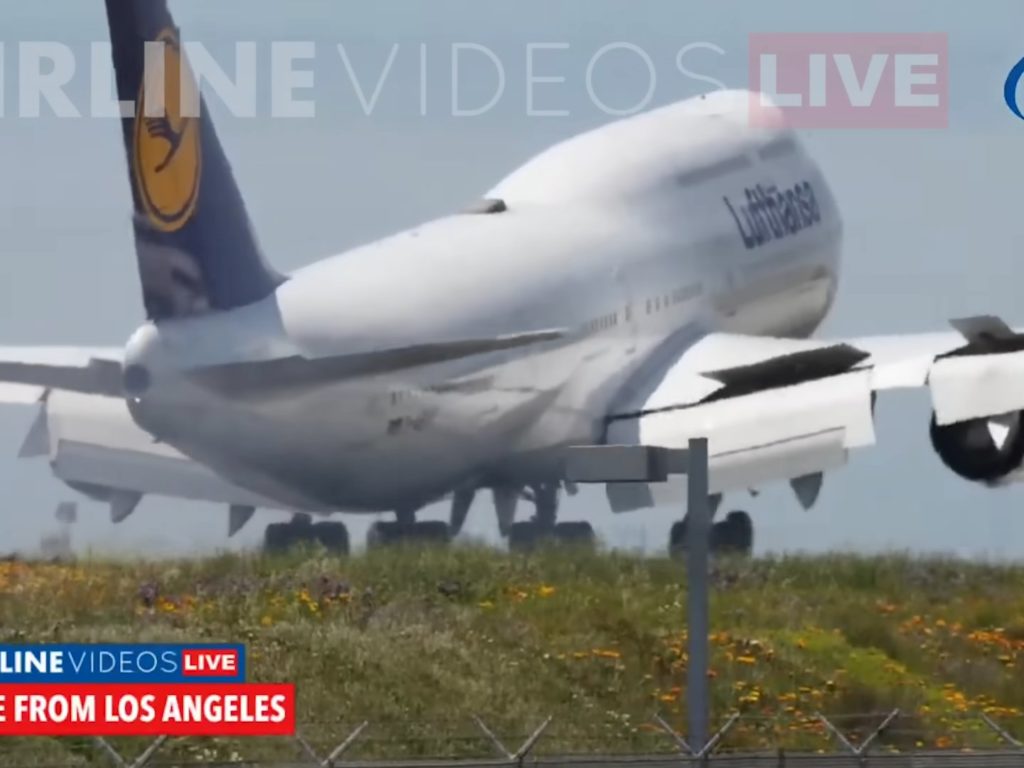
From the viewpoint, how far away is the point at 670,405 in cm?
6112

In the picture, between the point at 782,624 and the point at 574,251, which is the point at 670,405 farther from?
the point at 782,624

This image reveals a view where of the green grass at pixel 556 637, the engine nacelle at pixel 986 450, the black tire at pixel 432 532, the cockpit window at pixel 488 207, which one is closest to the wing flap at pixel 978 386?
the engine nacelle at pixel 986 450

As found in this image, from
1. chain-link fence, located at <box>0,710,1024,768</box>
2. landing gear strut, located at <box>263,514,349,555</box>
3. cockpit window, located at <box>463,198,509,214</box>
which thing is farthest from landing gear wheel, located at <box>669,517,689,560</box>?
chain-link fence, located at <box>0,710,1024,768</box>

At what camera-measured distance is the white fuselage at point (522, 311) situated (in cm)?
4794

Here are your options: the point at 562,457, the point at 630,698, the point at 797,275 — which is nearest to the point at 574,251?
the point at 562,457

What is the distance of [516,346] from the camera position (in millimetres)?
55406

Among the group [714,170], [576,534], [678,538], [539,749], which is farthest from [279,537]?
[714,170]

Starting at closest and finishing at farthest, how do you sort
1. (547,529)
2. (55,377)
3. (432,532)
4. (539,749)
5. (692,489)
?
1. (692,489)
2. (539,749)
3. (55,377)
4. (432,532)
5. (547,529)

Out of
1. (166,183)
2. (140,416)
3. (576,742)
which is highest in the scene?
(166,183)

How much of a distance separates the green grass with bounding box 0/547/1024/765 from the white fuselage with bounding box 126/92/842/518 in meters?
3.88

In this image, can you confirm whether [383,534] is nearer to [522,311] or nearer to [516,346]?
[516,346]

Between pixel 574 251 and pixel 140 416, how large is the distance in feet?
45.0
